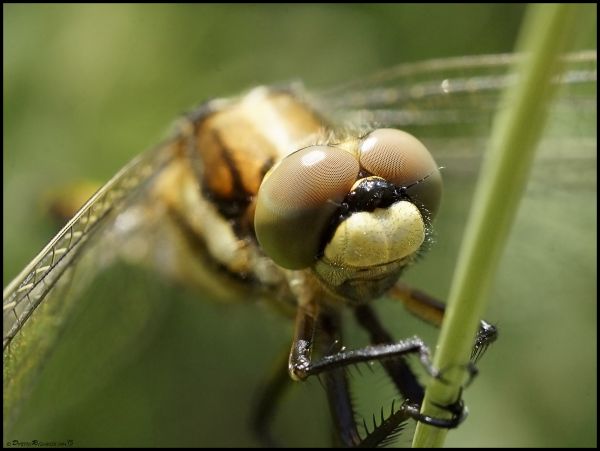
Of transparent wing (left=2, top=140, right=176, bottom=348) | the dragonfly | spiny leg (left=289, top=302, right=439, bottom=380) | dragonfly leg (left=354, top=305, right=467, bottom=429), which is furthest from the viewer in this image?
the dragonfly

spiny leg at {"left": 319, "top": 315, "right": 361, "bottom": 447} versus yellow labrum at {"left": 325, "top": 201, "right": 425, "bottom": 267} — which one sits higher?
yellow labrum at {"left": 325, "top": 201, "right": 425, "bottom": 267}

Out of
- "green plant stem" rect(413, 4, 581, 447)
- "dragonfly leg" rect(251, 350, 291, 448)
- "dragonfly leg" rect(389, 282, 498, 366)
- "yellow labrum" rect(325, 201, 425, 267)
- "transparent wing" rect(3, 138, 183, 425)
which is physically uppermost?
"green plant stem" rect(413, 4, 581, 447)

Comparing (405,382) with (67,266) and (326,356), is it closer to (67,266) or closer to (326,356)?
(326,356)

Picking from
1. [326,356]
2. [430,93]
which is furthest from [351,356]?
[430,93]

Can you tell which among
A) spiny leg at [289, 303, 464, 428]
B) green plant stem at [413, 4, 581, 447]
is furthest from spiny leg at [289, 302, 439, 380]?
green plant stem at [413, 4, 581, 447]

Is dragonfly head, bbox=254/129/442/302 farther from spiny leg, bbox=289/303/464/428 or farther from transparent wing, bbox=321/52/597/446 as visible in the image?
transparent wing, bbox=321/52/597/446

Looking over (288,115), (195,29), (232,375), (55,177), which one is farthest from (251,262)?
(195,29)

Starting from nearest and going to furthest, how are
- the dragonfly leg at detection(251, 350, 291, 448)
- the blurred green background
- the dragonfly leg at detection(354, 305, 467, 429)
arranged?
the dragonfly leg at detection(354, 305, 467, 429)
the dragonfly leg at detection(251, 350, 291, 448)
the blurred green background
